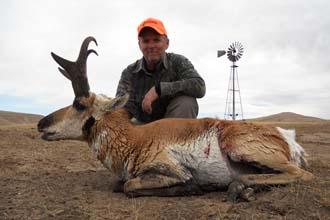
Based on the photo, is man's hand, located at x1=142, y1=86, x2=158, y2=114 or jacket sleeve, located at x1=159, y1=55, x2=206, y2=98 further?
A: jacket sleeve, located at x1=159, y1=55, x2=206, y2=98

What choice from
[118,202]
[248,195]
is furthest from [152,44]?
[248,195]

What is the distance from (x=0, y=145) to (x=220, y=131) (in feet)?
23.1

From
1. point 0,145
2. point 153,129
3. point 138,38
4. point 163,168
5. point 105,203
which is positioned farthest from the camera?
point 0,145

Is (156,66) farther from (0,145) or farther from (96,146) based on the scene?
(0,145)

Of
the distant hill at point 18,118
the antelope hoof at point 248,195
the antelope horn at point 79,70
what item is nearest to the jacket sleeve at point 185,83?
the antelope horn at point 79,70

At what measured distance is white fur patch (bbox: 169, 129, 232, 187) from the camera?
5785 millimetres

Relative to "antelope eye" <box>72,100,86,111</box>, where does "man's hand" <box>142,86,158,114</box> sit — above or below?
above

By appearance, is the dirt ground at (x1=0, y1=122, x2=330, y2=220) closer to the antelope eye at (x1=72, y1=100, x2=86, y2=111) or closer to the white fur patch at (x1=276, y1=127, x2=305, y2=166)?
the white fur patch at (x1=276, y1=127, x2=305, y2=166)

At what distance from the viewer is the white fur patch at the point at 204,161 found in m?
5.79

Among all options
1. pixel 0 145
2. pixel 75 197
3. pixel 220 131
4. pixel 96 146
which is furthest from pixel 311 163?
pixel 0 145

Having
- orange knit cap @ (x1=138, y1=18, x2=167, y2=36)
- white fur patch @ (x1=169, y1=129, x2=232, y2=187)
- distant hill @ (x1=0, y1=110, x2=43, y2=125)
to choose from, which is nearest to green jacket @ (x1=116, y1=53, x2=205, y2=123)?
orange knit cap @ (x1=138, y1=18, x2=167, y2=36)

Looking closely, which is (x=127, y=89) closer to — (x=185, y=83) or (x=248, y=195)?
(x=185, y=83)

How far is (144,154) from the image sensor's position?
5.91 m

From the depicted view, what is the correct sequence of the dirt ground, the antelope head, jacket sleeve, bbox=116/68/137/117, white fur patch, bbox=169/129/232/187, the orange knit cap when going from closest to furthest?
the dirt ground → white fur patch, bbox=169/129/232/187 → the antelope head → the orange knit cap → jacket sleeve, bbox=116/68/137/117
